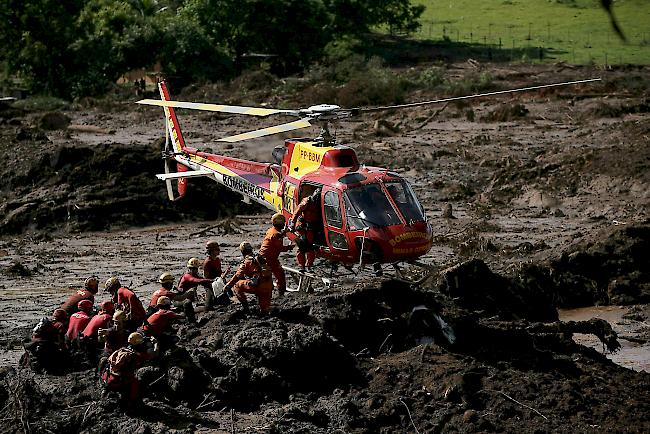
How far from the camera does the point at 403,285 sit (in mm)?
13797

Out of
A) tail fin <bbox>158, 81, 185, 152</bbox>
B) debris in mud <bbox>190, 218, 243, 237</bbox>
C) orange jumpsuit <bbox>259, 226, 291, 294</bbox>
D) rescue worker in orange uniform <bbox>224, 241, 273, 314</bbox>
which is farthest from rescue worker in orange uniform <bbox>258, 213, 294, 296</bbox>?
debris in mud <bbox>190, 218, 243, 237</bbox>

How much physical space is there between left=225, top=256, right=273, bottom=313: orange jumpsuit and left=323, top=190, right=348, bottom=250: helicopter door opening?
51.9 inches

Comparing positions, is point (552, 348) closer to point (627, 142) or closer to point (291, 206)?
Answer: point (291, 206)

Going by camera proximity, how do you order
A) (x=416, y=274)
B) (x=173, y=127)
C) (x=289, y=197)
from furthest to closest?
(x=173, y=127)
(x=416, y=274)
(x=289, y=197)

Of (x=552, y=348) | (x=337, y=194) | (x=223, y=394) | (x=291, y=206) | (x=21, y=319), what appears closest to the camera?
(x=223, y=394)

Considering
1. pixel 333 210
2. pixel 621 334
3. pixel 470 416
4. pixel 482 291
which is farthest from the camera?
pixel 621 334

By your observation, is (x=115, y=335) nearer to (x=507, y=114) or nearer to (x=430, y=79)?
(x=507, y=114)

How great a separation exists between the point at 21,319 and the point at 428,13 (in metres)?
45.2

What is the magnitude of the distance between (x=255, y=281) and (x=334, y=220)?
1819 millimetres

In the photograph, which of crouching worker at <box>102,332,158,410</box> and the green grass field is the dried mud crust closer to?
crouching worker at <box>102,332,158,410</box>

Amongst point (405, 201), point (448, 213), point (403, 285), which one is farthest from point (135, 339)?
point (448, 213)

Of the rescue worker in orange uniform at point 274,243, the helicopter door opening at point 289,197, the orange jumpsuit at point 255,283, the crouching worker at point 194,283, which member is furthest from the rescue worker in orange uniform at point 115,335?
the helicopter door opening at point 289,197

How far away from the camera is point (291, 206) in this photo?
15914 millimetres

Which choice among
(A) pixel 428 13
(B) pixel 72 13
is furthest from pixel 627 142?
(A) pixel 428 13
